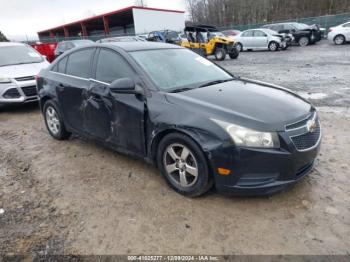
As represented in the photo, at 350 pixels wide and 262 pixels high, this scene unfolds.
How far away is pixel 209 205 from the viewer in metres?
3.11

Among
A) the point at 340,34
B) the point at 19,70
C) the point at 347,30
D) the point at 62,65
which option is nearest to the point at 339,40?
the point at 340,34

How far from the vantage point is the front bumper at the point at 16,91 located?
7.02 meters

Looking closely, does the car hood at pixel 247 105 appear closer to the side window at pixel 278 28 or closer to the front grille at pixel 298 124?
the front grille at pixel 298 124

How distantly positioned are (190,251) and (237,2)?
161ft

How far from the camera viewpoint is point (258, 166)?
2.79 metres

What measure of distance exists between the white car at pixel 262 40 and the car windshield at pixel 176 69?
17.2 m

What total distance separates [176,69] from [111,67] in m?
0.85

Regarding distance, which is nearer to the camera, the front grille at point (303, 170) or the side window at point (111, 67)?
the front grille at point (303, 170)

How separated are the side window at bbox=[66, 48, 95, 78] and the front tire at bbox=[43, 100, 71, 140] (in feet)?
2.39

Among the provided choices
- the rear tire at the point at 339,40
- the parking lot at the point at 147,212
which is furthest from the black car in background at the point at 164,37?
the parking lot at the point at 147,212

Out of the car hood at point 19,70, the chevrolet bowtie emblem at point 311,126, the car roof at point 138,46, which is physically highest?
the car roof at point 138,46

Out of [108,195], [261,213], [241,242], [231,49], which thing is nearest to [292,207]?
[261,213]

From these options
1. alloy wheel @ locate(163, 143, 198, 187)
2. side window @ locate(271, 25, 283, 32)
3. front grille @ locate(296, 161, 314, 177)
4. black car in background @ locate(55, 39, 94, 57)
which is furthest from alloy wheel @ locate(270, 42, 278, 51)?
alloy wheel @ locate(163, 143, 198, 187)

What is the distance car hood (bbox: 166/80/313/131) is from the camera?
112 inches
